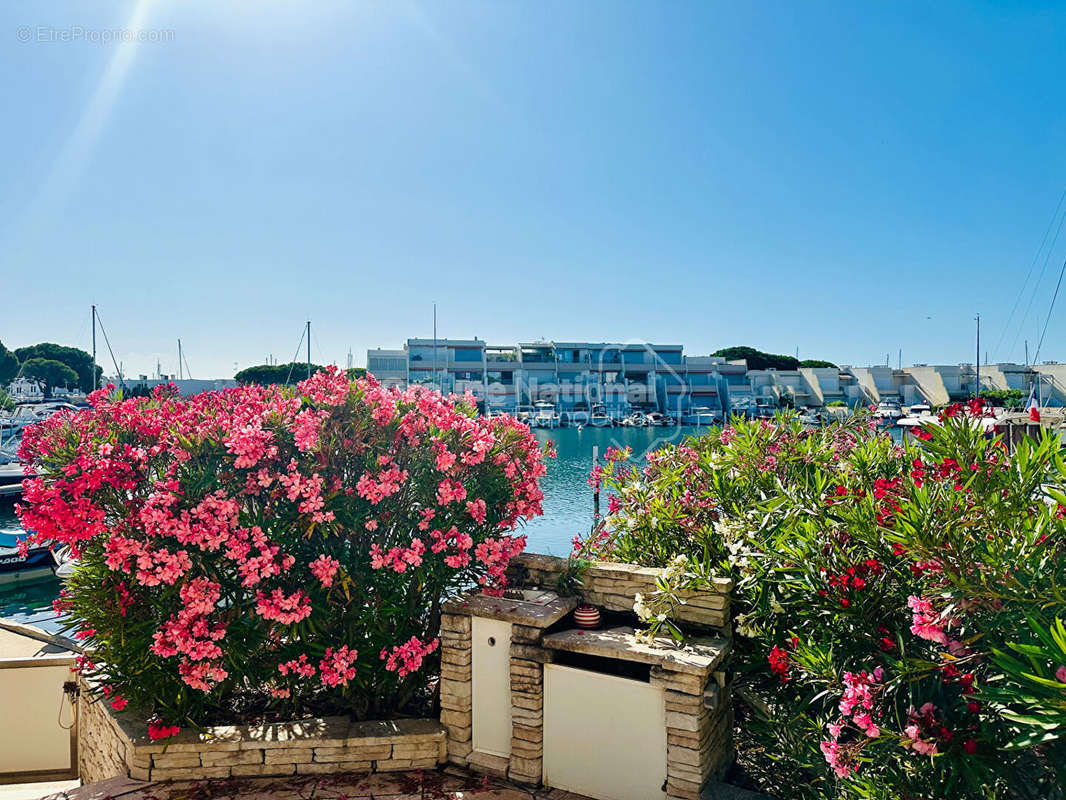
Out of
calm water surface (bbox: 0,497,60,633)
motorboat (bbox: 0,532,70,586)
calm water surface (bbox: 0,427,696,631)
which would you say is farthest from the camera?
motorboat (bbox: 0,532,70,586)

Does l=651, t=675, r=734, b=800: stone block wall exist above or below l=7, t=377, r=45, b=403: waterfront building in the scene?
below

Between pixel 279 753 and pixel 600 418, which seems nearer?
pixel 279 753

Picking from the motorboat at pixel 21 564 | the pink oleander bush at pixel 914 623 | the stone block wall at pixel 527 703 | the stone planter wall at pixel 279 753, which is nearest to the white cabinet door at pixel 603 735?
the stone block wall at pixel 527 703

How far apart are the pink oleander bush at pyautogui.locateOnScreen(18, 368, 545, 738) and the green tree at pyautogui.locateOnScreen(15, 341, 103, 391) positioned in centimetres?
7860

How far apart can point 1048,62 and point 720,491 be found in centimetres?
1068

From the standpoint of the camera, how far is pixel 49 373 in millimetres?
Result: 69312

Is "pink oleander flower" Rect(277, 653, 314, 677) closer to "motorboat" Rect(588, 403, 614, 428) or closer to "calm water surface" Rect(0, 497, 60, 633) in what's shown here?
"calm water surface" Rect(0, 497, 60, 633)

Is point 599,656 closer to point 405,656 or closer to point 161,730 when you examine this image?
point 405,656

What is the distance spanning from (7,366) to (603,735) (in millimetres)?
81264

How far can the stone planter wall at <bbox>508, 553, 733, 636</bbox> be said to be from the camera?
13.4 ft

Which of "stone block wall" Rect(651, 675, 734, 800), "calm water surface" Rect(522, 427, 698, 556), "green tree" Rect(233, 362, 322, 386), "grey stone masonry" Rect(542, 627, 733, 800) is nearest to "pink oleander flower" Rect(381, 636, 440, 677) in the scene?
"grey stone masonry" Rect(542, 627, 733, 800)

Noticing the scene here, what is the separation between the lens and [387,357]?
64.6m

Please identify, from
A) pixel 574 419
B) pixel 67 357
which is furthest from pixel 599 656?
pixel 67 357

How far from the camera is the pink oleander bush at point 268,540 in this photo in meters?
4.06
